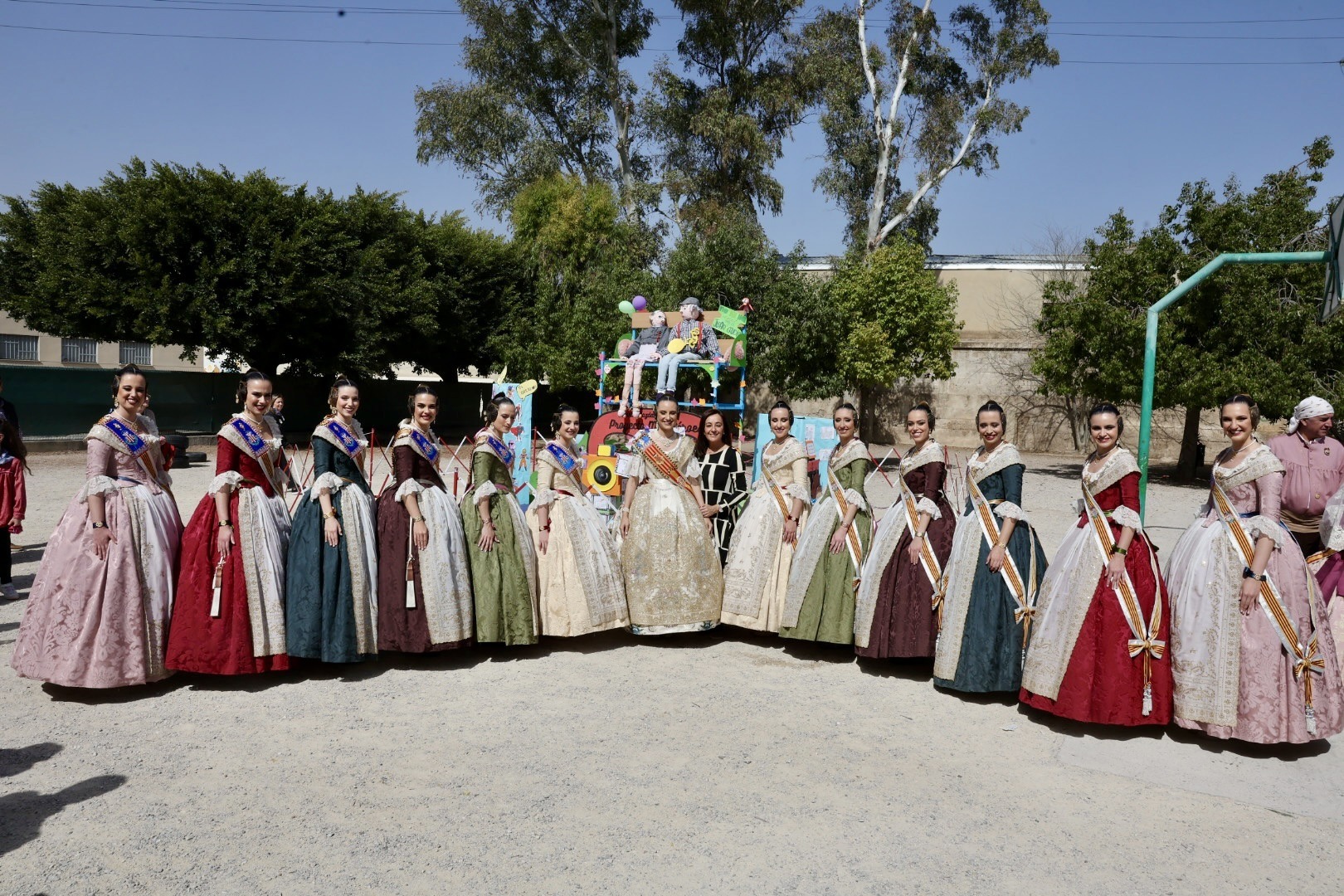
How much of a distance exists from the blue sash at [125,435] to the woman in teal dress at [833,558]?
11.9 ft

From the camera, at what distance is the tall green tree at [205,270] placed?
55.3 ft

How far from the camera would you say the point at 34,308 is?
58.0ft

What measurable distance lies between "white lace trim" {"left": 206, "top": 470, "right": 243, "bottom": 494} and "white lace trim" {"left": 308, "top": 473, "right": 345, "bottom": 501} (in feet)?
1.17

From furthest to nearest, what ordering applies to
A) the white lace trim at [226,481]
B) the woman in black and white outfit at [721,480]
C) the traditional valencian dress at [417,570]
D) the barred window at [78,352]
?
the barred window at [78,352] → the woman in black and white outfit at [721,480] → the traditional valencian dress at [417,570] → the white lace trim at [226,481]

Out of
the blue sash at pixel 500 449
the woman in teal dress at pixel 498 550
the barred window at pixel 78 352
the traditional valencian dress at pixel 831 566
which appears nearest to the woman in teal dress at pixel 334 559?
the woman in teal dress at pixel 498 550

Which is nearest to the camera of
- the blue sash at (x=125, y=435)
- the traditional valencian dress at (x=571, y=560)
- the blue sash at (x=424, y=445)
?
the blue sash at (x=125, y=435)

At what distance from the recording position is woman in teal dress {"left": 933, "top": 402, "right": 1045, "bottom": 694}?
4574mm

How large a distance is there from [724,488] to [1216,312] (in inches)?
453

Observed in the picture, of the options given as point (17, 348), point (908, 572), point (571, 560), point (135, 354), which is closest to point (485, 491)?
point (571, 560)

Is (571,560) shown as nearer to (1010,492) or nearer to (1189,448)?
(1010,492)

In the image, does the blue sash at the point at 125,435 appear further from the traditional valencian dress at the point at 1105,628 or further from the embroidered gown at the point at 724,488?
A: the traditional valencian dress at the point at 1105,628

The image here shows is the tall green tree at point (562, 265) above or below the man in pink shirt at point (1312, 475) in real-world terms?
above

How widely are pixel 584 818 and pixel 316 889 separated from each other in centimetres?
94

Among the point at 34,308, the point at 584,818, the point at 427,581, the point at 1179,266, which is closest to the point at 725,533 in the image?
the point at 427,581
